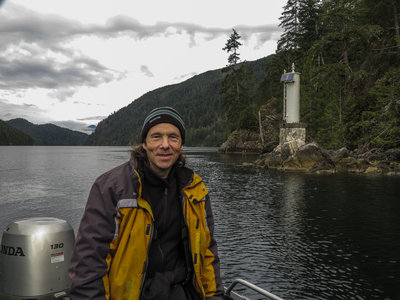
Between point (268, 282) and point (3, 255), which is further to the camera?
point (268, 282)

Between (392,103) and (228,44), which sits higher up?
(228,44)

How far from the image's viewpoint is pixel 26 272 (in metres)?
3.75

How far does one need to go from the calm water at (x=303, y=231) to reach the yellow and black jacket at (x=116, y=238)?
6.30m

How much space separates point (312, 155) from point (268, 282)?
31.2m

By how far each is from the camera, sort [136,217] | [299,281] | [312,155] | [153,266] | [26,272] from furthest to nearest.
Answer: [312,155] → [299,281] → [26,272] → [153,266] → [136,217]

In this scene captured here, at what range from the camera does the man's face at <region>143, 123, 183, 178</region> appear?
3.02m

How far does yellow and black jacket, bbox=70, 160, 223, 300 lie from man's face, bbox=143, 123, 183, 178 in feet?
0.86

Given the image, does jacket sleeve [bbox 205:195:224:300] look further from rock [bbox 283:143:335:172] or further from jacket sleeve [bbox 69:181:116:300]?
rock [bbox 283:143:335:172]

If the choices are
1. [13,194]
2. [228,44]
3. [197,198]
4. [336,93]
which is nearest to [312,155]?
[336,93]

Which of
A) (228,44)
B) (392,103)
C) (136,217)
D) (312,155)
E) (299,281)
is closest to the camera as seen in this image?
(136,217)

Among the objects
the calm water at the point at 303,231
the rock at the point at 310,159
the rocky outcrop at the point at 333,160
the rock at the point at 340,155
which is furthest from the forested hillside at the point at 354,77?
the calm water at the point at 303,231

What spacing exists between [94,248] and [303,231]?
39.7 ft

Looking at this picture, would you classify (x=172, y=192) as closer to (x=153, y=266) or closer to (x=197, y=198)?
(x=197, y=198)

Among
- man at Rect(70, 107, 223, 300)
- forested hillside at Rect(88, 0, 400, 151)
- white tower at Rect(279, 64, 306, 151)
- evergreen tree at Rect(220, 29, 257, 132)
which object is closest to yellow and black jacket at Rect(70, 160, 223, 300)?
man at Rect(70, 107, 223, 300)
